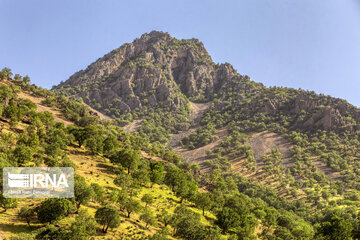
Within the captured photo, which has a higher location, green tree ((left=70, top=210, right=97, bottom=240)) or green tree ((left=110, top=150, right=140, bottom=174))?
green tree ((left=110, top=150, right=140, bottom=174))

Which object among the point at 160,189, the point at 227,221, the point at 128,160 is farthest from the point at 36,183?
the point at 227,221

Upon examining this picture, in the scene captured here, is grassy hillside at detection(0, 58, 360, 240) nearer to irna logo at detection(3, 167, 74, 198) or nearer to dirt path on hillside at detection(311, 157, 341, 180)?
dirt path on hillside at detection(311, 157, 341, 180)

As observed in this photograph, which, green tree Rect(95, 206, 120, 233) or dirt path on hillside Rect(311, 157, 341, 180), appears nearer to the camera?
green tree Rect(95, 206, 120, 233)

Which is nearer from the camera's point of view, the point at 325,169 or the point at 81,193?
the point at 81,193

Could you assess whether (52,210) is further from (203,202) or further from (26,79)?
(26,79)

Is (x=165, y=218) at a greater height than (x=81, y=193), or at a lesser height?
lesser

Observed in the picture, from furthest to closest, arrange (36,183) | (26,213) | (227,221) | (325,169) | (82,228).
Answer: (325,169) → (227,221) → (36,183) → (26,213) → (82,228)

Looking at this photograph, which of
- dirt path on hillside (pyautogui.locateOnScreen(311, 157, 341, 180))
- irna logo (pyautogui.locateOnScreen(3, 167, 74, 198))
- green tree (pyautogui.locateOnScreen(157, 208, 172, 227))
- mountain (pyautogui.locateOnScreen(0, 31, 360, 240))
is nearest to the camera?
mountain (pyautogui.locateOnScreen(0, 31, 360, 240))

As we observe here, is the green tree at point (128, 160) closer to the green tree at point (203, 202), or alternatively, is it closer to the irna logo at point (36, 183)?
the green tree at point (203, 202)

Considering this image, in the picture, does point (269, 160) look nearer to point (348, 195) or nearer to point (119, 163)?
point (348, 195)

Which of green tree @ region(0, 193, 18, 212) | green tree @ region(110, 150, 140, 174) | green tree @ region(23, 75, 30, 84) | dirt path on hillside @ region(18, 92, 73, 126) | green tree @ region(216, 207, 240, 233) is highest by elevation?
green tree @ region(23, 75, 30, 84)

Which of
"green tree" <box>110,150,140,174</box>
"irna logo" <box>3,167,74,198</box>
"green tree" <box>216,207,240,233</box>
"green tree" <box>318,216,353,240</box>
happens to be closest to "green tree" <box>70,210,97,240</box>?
"irna logo" <box>3,167,74,198</box>

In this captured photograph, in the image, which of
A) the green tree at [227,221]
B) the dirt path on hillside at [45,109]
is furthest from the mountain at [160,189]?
the dirt path on hillside at [45,109]

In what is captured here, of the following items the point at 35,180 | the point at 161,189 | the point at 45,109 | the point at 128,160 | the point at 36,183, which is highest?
the point at 45,109
